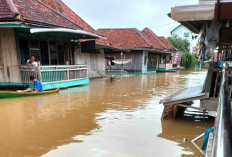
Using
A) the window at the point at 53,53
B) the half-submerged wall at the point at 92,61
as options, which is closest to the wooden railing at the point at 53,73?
the window at the point at 53,53

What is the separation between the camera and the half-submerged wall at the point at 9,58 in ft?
28.9

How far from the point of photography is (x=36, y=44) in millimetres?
10609

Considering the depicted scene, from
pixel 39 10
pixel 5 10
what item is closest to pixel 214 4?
pixel 5 10

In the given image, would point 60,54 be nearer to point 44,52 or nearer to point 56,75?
point 44,52

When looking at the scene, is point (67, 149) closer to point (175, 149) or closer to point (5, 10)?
point (175, 149)

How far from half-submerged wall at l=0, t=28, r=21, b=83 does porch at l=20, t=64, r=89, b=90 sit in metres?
0.30

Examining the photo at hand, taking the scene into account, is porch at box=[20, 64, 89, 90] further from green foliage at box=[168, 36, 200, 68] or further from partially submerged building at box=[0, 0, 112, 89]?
green foliage at box=[168, 36, 200, 68]

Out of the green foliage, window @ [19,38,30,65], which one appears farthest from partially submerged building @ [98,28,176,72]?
the green foliage

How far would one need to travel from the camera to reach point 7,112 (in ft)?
21.1

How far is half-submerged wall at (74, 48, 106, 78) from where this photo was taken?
14597 millimetres

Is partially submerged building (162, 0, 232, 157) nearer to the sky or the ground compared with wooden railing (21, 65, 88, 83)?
nearer to the sky

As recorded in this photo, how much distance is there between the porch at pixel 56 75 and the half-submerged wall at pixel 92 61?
240 centimetres

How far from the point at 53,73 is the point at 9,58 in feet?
6.98

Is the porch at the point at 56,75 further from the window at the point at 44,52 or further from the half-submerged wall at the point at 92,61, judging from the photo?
the half-submerged wall at the point at 92,61
